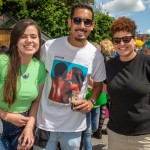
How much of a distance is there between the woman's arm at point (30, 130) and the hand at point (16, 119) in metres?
0.06

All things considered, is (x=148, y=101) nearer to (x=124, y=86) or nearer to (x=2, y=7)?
(x=124, y=86)

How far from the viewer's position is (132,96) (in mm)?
2973

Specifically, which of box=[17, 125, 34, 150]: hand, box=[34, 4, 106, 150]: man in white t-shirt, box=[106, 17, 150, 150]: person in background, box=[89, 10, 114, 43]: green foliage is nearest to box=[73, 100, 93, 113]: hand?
box=[34, 4, 106, 150]: man in white t-shirt

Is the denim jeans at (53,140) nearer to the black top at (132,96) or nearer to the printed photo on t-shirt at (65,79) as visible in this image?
the printed photo on t-shirt at (65,79)

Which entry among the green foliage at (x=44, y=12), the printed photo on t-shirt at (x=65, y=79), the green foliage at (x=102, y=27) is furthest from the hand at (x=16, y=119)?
the green foliage at (x=102, y=27)

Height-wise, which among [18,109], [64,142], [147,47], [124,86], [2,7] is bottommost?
[64,142]

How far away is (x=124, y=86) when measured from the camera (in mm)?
3012

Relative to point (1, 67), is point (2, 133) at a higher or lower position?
lower

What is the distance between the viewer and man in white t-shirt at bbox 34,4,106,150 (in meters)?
3.17

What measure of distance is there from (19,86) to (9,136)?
530 millimetres

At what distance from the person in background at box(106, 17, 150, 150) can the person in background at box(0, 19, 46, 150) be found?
0.81m

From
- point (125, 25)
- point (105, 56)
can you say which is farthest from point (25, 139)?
point (105, 56)

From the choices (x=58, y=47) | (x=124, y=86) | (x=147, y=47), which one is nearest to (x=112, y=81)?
(x=124, y=86)

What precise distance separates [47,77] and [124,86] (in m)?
0.84
